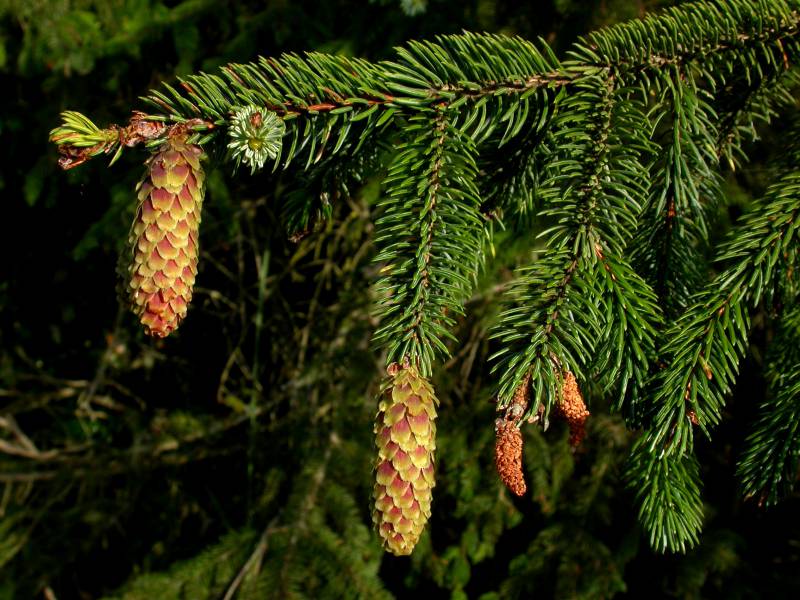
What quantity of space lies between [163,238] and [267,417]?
9.18 feet

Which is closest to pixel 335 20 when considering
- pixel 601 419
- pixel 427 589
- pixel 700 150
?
pixel 601 419

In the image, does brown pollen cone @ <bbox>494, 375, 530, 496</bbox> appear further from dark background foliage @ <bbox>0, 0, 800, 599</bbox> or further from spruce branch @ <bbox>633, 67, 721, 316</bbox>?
dark background foliage @ <bbox>0, 0, 800, 599</bbox>

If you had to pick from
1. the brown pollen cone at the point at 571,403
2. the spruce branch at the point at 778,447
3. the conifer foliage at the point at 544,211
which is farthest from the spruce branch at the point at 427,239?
the spruce branch at the point at 778,447

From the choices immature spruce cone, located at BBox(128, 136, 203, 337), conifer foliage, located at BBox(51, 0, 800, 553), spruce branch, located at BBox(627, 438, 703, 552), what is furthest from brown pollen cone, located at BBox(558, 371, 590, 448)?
immature spruce cone, located at BBox(128, 136, 203, 337)

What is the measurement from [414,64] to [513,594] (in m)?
1.86

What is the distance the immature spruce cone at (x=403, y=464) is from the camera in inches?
28.2

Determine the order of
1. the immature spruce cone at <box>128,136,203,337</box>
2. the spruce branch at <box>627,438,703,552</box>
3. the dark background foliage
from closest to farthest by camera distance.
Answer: the immature spruce cone at <box>128,136,203,337</box> → the spruce branch at <box>627,438,703,552</box> → the dark background foliage

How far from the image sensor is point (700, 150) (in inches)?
38.0

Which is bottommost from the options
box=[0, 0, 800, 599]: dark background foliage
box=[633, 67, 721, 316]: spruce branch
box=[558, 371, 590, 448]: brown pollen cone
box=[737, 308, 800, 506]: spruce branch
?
box=[0, 0, 800, 599]: dark background foliage

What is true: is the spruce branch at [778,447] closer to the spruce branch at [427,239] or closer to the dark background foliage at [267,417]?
the spruce branch at [427,239]

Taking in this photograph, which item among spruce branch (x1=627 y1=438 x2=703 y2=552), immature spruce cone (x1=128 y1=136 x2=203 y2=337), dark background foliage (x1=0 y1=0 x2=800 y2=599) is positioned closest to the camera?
immature spruce cone (x1=128 y1=136 x2=203 y2=337)

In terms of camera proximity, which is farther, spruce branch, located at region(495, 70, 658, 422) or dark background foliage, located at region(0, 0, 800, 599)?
dark background foliage, located at region(0, 0, 800, 599)

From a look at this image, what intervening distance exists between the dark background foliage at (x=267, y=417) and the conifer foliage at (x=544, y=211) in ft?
2.13

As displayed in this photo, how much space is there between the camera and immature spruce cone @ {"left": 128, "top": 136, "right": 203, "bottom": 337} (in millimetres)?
710
